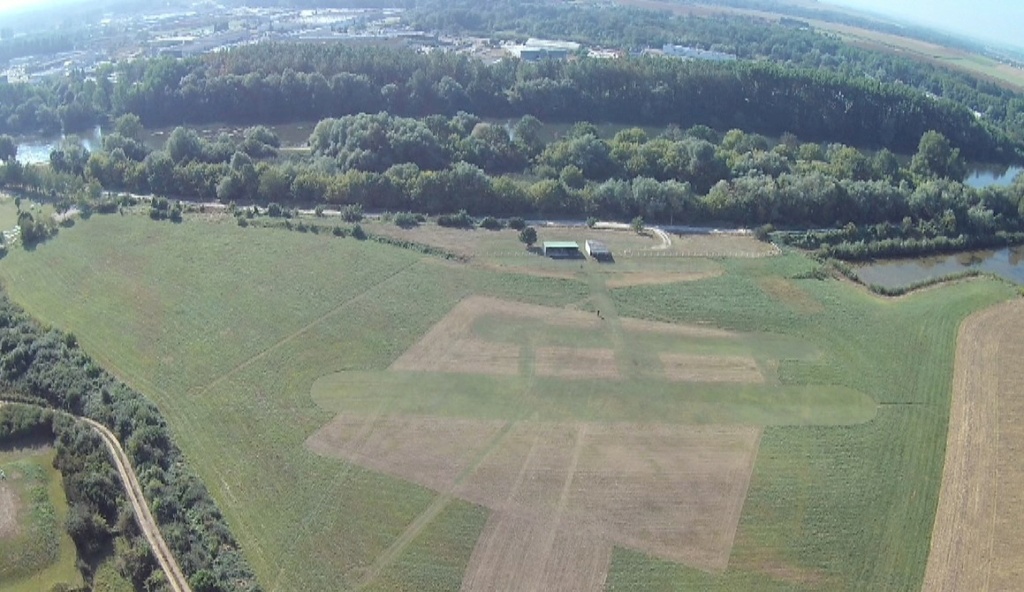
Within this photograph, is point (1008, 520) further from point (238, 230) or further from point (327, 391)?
point (238, 230)

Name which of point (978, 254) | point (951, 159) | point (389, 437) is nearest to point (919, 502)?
point (389, 437)

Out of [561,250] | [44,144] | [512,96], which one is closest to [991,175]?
[512,96]

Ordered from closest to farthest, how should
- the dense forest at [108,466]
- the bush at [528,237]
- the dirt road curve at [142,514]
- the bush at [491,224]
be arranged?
1. the dirt road curve at [142,514]
2. the dense forest at [108,466]
3. the bush at [528,237]
4. the bush at [491,224]

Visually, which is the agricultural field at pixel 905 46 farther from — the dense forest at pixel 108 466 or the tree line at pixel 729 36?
Answer: the dense forest at pixel 108 466

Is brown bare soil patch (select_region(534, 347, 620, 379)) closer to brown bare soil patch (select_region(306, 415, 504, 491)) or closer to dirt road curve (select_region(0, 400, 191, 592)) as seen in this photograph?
brown bare soil patch (select_region(306, 415, 504, 491))

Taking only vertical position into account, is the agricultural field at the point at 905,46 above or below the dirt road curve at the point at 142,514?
above

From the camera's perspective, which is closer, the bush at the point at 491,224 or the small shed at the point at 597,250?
the small shed at the point at 597,250

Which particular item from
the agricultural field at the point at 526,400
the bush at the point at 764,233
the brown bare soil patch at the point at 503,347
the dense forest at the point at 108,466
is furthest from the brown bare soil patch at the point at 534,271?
the dense forest at the point at 108,466
